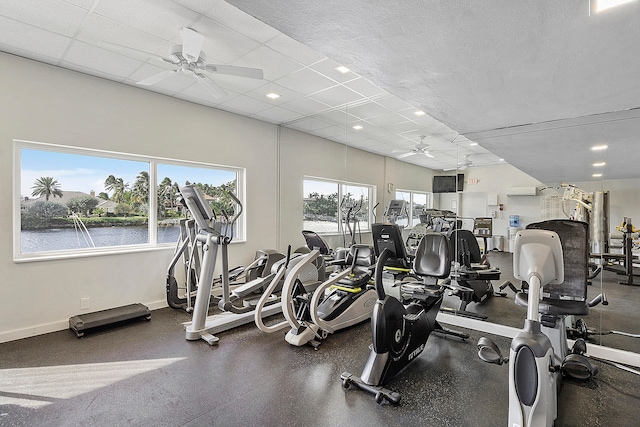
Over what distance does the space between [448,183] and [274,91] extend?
8.79ft

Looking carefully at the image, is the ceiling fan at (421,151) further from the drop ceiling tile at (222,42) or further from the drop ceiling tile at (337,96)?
the drop ceiling tile at (222,42)

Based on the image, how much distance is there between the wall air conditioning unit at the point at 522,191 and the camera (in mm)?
3492

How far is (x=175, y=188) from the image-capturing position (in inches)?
179

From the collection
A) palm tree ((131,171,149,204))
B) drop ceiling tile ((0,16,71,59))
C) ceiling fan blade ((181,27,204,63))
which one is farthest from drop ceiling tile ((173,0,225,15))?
palm tree ((131,171,149,204))

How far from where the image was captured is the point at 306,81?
13.0ft

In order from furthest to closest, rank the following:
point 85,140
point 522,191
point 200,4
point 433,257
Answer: point 85,140
point 522,191
point 433,257
point 200,4

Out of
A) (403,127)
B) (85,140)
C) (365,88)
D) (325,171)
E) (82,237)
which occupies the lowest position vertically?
(82,237)

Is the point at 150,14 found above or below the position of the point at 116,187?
above

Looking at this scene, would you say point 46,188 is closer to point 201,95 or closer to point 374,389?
point 201,95

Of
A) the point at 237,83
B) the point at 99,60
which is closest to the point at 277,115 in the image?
the point at 237,83

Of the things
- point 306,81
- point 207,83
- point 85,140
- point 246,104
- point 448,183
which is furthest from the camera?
Result: point 246,104

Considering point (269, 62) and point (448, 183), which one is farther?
point (448, 183)

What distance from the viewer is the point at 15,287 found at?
11.2 ft

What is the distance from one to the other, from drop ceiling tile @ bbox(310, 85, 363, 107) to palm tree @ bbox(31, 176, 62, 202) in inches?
136
